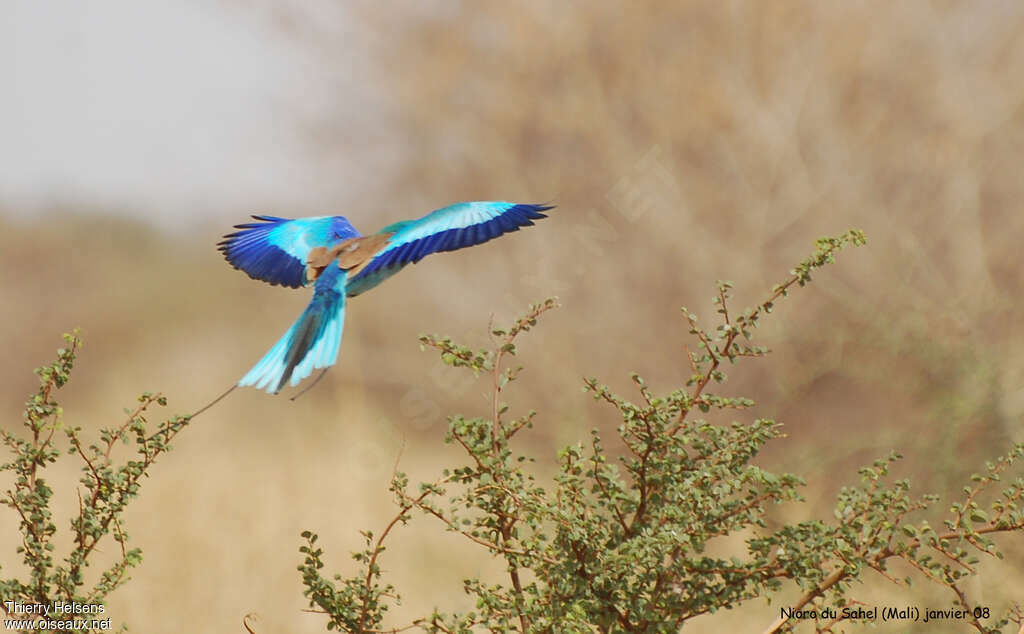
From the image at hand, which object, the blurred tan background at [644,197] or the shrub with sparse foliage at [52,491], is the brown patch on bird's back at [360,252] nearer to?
the shrub with sparse foliage at [52,491]

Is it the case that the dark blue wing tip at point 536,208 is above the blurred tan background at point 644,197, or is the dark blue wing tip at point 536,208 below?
below

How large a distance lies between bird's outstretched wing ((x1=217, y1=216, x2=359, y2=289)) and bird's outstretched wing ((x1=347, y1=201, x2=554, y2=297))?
0.06 meters

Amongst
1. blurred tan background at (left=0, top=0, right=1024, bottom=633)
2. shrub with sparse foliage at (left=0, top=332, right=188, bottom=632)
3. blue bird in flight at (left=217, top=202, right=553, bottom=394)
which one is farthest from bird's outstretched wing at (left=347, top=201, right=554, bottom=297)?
blurred tan background at (left=0, top=0, right=1024, bottom=633)

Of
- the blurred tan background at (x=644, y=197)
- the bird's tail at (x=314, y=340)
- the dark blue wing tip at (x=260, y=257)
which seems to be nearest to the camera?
the bird's tail at (x=314, y=340)

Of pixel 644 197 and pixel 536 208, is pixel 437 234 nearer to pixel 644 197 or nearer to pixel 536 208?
pixel 536 208

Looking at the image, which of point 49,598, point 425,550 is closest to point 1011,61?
point 425,550

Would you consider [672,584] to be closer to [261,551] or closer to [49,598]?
[49,598]

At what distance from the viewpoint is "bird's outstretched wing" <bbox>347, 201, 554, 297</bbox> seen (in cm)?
83

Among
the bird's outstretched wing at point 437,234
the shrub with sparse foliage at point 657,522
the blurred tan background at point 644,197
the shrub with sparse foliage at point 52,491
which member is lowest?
the shrub with sparse foliage at point 52,491

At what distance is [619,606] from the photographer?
913 millimetres

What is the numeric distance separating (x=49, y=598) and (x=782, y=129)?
138 inches

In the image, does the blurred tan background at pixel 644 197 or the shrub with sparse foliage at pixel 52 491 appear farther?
the blurred tan background at pixel 644 197

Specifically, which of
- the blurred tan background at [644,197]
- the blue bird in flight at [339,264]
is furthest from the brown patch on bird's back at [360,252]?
the blurred tan background at [644,197]

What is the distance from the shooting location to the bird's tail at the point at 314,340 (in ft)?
2.69
